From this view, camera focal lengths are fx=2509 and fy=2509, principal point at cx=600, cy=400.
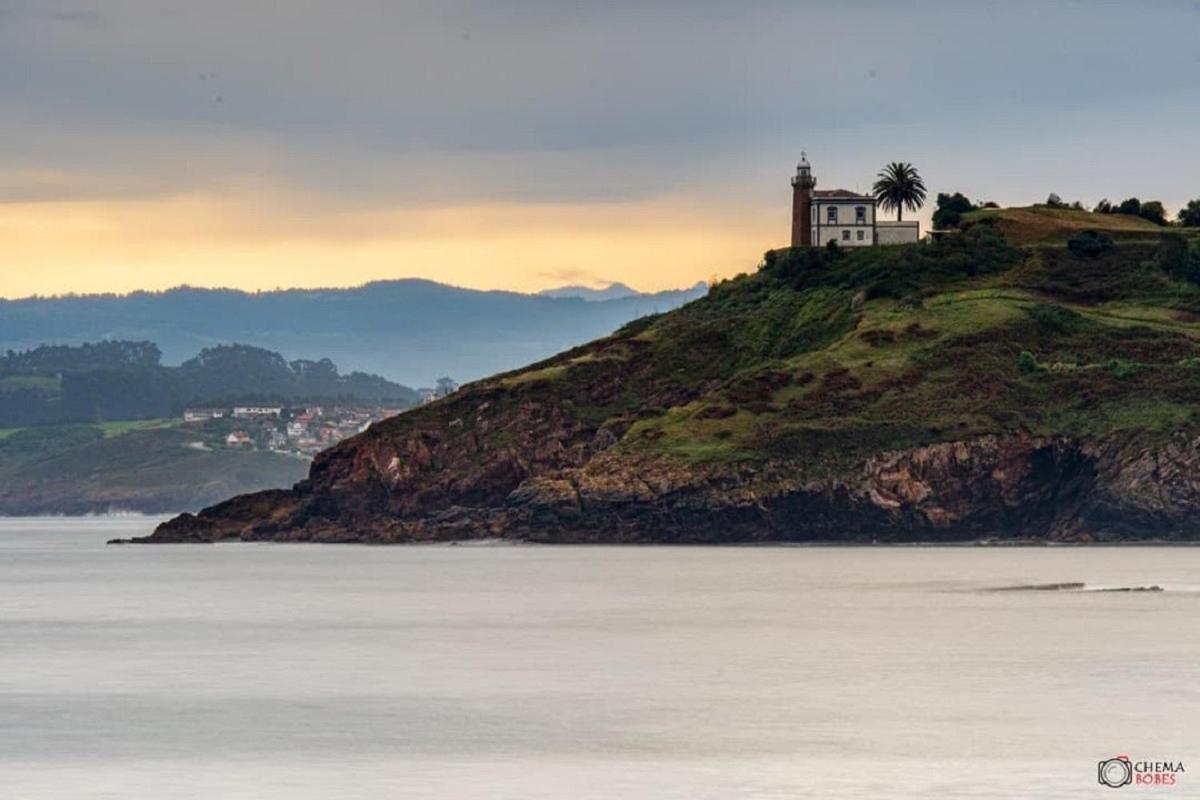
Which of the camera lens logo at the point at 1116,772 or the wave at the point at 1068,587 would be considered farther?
the wave at the point at 1068,587

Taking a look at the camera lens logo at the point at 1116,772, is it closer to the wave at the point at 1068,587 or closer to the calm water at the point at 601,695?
the calm water at the point at 601,695

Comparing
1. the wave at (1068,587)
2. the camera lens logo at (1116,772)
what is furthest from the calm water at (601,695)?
the wave at (1068,587)

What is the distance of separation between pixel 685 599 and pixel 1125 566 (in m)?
52.2

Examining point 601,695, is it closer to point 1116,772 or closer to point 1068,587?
point 1116,772

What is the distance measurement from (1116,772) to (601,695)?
28223 millimetres

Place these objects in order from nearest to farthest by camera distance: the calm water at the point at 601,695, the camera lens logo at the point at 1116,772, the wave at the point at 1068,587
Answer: the camera lens logo at the point at 1116,772 → the calm water at the point at 601,695 → the wave at the point at 1068,587

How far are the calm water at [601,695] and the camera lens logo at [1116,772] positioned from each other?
0.49m

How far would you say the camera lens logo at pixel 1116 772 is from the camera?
2557 inches

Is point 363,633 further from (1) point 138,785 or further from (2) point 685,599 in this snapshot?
(1) point 138,785

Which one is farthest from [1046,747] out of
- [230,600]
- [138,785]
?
[230,600]

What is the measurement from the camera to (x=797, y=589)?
165750 millimetres

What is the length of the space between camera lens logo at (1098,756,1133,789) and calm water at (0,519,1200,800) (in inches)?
19.2

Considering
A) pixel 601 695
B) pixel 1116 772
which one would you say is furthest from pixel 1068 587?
pixel 1116 772

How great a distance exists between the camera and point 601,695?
301 ft
